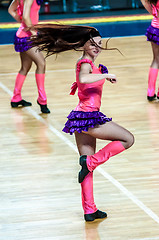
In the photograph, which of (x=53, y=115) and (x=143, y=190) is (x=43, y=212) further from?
(x=53, y=115)

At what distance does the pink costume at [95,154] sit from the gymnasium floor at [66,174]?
0.63 ft

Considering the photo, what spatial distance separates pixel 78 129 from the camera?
14.0ft

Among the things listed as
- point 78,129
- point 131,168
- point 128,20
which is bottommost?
point 128,20

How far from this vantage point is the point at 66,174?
543 centimetres

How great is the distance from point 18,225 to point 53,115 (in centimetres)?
324

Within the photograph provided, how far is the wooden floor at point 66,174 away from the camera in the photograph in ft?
14.2

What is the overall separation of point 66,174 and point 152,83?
288 cm

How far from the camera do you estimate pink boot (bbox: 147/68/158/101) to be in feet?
25.8

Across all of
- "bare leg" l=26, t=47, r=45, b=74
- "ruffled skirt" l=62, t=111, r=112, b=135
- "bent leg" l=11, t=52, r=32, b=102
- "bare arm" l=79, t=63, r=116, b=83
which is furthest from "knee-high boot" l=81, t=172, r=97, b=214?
"bent leg" l=11, t=52, r=32, b=102

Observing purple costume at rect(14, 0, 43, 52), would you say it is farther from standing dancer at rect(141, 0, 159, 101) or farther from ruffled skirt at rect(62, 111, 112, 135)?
ruffled skirt at rect(62, 111, 112, 135)

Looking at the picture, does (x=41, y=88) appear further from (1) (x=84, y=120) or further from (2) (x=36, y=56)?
(1) (x=84, y=120)

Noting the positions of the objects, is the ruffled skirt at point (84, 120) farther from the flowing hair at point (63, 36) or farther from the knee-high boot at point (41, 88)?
the knee-high boot at point (41, 88)

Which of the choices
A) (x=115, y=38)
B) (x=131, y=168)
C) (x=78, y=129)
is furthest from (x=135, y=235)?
(x=115, y=38)

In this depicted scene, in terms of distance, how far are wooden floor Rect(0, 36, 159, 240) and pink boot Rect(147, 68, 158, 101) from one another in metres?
0.15
